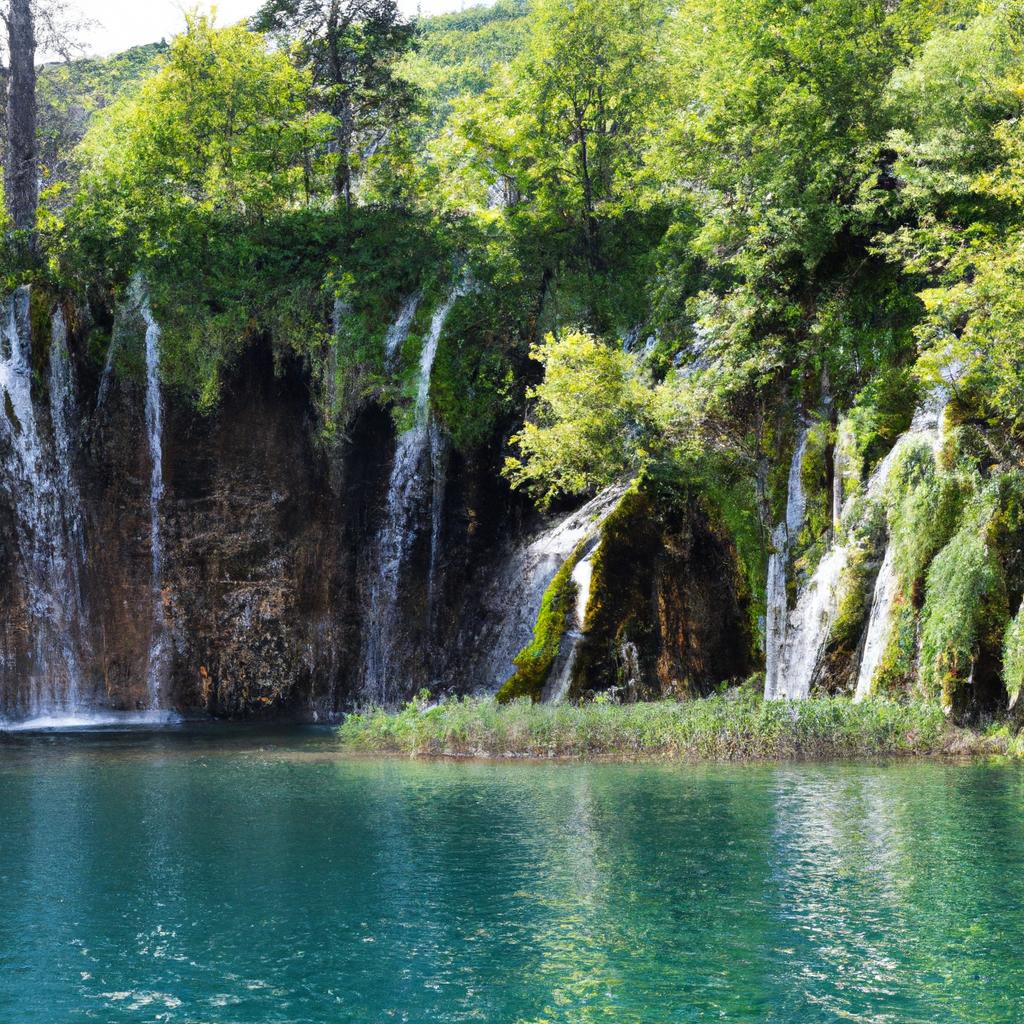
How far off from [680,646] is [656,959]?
1580 cm

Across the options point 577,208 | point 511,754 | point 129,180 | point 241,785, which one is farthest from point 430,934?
point 129,180

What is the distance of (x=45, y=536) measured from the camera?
31094 mm

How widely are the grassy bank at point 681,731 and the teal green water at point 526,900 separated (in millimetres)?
1357

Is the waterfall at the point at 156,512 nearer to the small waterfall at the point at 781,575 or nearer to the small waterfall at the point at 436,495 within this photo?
the small waterfall at the point at 436,495

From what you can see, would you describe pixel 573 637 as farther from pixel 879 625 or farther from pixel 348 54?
pixel 348 54

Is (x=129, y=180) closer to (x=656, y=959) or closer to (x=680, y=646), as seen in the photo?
(x=680, y=646)

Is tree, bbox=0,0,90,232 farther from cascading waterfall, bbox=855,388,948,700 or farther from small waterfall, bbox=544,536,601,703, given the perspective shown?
cascading waterfall, bbox=855,388,948,700

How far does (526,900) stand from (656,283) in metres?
24.0

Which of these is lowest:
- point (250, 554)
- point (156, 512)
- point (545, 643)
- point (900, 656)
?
point (900, 656)

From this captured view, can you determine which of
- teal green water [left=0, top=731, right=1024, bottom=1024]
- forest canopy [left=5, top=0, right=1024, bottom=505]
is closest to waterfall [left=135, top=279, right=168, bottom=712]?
forest canopy [left=5, top=0, right=1024, bottom=505]

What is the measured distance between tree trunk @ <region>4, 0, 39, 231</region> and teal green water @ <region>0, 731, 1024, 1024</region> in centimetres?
2375

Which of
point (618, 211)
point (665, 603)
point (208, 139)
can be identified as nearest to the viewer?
point (665, 603)

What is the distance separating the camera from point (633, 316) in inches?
1264

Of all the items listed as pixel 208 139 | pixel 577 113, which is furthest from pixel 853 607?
pixel 208 139
